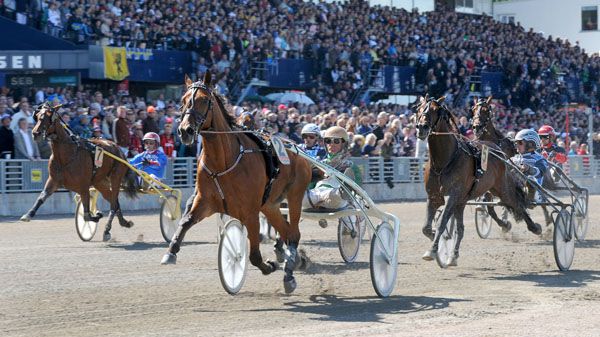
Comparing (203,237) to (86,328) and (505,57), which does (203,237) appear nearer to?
(86,328)

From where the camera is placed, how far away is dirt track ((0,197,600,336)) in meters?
7.46

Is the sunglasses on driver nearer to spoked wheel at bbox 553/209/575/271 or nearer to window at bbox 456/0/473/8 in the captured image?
spoked wheel at bbox 553/209/575/271

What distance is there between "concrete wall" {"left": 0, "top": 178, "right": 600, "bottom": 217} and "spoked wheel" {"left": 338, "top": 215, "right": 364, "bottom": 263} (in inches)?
297

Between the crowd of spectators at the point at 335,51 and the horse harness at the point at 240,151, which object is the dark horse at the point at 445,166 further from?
the crowd of spectators at the point at 335,51

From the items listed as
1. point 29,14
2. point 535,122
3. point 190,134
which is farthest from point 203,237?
point 535,122

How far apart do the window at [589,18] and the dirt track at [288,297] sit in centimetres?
3472

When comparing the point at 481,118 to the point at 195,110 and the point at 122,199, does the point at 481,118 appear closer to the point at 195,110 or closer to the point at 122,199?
the point at 195,110

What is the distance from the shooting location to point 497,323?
25.3 feet

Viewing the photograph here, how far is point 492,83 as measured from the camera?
33531 millimetres

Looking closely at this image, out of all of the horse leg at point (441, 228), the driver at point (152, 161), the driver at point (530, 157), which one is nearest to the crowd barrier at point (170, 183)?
the driver at point (152, 161)

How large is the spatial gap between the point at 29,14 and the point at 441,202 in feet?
44.5

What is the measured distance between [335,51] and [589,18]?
72.7ft

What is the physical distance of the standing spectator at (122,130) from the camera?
18.1 m

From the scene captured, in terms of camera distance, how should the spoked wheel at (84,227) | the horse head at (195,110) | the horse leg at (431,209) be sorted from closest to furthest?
1. the horse head at (195,110)
2. the horse leg at (431,209)
3. the spoked wheel at (84,227)
